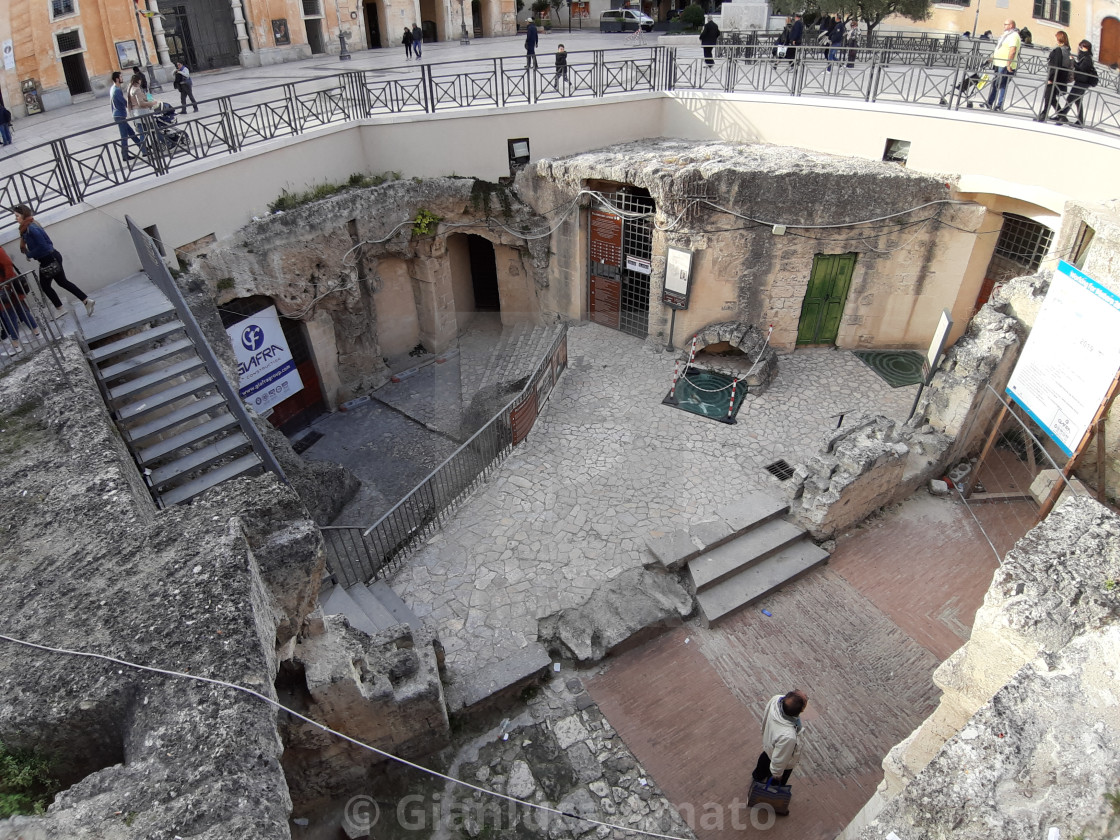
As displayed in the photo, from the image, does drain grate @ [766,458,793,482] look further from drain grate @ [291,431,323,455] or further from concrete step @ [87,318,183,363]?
drain grate @ [291,431,323,455]

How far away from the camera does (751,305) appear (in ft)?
42.5

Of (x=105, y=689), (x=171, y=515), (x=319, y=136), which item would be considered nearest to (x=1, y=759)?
(x=105, y=689)

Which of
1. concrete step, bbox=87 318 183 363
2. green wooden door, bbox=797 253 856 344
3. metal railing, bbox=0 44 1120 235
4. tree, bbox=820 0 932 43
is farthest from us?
tree, bbox=820 0 932 43

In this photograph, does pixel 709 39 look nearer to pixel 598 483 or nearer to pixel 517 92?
pixel 517 92

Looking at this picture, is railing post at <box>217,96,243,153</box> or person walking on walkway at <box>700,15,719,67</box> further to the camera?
person walking on walkway at <box>700,15,719,67</box>

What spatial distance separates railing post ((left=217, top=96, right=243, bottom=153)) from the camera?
11.4 m

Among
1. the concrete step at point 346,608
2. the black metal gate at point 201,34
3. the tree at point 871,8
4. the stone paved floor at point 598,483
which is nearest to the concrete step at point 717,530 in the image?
the stone paved floor at point 598,483

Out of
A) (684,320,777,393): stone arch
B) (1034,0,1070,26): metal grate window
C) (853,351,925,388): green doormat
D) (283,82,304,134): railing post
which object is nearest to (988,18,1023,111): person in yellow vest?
(853,351,925,388): green doormat

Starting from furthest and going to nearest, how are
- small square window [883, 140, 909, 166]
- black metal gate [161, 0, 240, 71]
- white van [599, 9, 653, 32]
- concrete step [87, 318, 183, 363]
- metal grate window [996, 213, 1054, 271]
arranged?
white van [599, 9, 653, 32]
black metal gate [161, 0, 240, 71]
small square window [883, 140, 909, 166]
metal grate window [996, 213, 1054, 271]
concrete step [87, 318, 183, 363]

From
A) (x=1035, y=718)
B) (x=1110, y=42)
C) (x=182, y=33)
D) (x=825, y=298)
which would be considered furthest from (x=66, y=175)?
(x=1110, y=42)

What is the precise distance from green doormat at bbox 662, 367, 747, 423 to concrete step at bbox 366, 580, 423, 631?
18.2 feet

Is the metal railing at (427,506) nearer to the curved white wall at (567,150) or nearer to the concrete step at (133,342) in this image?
the concrete step at (133,342)

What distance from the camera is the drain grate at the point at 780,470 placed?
10211mm

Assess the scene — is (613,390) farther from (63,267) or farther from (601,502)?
(63,267)
